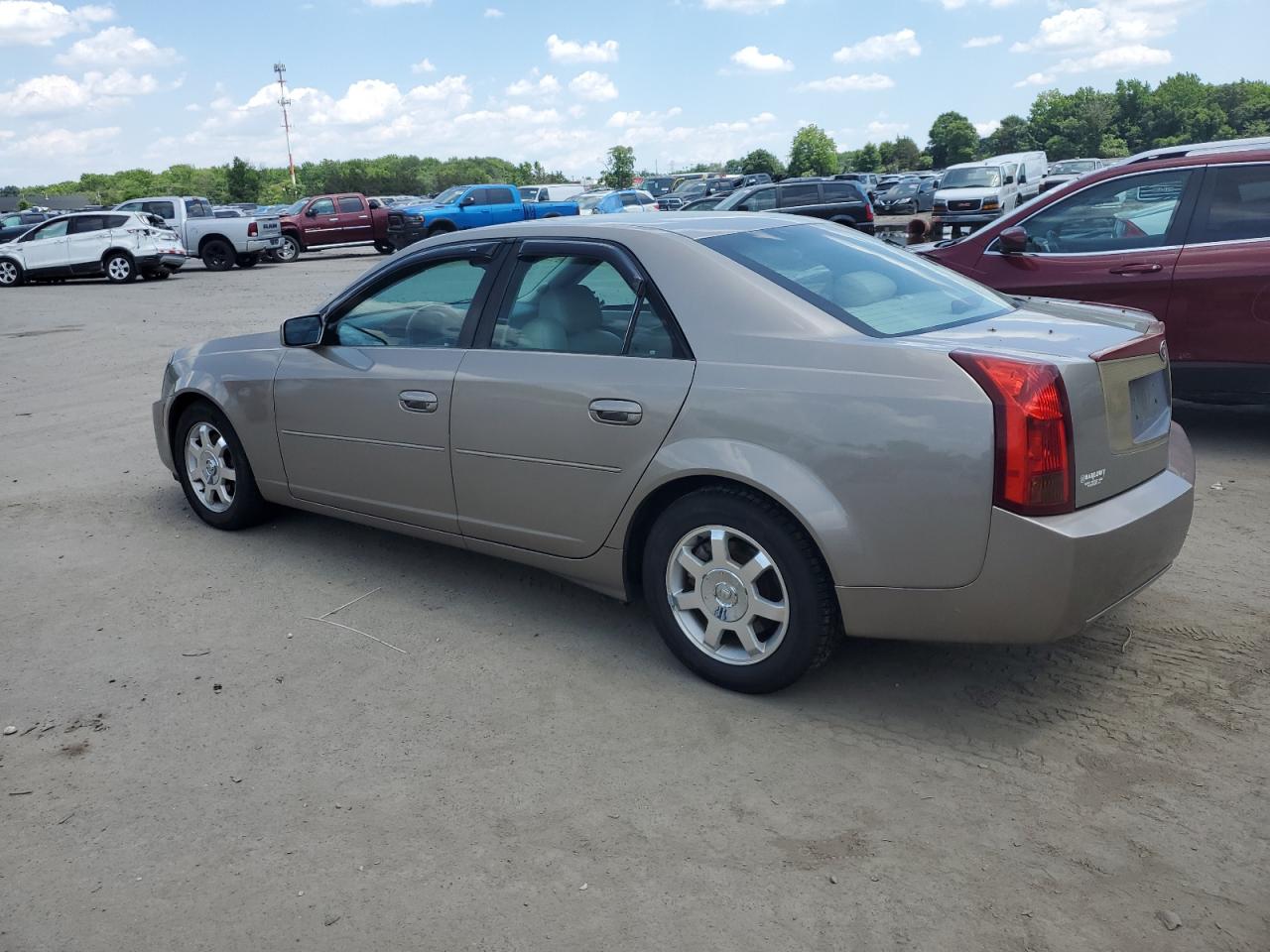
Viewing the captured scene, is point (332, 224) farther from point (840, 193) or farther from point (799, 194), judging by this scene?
point (840, 193)

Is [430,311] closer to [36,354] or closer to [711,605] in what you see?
[711,605]

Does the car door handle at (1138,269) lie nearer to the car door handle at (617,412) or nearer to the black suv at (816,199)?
the car door handle at (617,412)

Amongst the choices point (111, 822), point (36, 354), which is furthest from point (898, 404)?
point (36, 354)

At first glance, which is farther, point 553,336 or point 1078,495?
point 553,336

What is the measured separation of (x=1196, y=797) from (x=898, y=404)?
1.33m

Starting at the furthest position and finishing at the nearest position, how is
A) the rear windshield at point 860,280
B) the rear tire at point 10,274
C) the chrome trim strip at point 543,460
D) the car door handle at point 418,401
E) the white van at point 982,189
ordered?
the white van at point 982,189
the rear tire at point 10,274
the car door handle at point 418,401
the chrome trim strip at point 543,460
the rear windshield at point 860,280

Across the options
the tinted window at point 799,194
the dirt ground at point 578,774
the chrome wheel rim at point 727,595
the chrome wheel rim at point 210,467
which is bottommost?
the dirt ground at point 578,774

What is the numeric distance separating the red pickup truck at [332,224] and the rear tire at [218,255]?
351 cm

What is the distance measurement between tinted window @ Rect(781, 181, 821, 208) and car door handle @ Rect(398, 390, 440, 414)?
21.7m

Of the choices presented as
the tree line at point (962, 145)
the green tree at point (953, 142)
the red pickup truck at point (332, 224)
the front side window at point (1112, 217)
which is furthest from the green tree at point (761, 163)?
the front side window at point (1112, 217)

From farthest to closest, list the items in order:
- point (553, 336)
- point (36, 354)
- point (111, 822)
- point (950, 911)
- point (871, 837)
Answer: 1. point (36, 354)
2. point (553, 336)
3. point (111, 822)
4. point (871, 837)
5. point (950, 911)

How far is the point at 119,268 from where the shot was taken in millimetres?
23969

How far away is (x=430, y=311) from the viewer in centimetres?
457

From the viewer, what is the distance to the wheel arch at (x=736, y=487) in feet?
10.9
